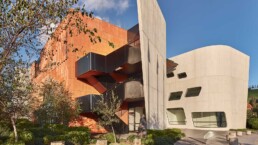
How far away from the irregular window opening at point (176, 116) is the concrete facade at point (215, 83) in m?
0.89

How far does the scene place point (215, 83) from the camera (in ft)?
106

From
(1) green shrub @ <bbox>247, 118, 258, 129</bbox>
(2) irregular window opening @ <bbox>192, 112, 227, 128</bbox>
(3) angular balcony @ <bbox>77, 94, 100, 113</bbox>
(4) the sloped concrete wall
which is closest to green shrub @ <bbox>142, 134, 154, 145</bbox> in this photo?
(4) the sloped concrete wall

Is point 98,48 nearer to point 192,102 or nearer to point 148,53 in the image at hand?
point 148,53

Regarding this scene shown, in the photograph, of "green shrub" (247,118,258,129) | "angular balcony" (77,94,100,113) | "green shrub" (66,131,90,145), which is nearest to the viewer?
"green shrub" (66,131,90,145)

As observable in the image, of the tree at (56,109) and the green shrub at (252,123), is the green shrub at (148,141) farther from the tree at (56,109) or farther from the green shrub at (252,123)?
the green shrub at (252,123)

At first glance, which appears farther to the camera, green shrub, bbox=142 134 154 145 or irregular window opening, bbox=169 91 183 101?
irregular window opening, bbox=169 91 183 101

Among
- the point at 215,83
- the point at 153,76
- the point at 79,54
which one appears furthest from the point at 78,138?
the point at 215,83

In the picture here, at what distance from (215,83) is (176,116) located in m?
9.08

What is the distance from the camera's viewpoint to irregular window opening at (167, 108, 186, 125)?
37419 millimetres

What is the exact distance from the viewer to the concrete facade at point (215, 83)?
105ft

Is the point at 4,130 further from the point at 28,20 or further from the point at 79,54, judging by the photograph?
the point at 28,20

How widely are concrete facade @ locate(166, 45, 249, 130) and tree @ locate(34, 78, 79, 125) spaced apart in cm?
1719

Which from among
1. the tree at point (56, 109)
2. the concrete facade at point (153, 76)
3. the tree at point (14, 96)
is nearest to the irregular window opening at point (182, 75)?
the concrete facade at point (153, 76)

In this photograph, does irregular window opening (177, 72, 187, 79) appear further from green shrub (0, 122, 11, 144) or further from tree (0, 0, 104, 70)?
tree (0, 0, 104, 70)
